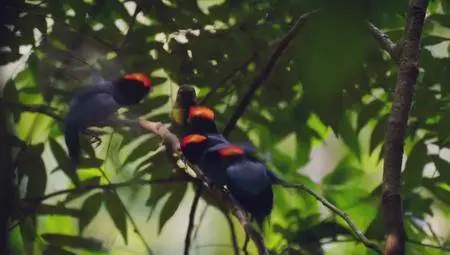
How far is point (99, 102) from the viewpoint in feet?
2.49

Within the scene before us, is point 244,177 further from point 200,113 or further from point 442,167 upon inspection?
point 442,167

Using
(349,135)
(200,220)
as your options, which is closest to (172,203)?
(200,220)

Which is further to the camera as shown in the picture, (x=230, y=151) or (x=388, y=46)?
(x=230, y=151)

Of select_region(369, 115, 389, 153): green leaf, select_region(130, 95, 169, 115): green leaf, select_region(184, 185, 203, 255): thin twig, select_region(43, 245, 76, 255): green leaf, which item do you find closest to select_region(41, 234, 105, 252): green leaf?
select_region(43, 245, 76, 255): green leaf

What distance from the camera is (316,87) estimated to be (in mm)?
223

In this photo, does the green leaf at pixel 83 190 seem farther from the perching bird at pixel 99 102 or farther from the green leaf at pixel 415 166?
the green leaf at pixel 415 166

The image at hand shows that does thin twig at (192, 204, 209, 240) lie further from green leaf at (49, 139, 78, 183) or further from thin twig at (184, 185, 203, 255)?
green leaf at (49, 139, 78, 183)

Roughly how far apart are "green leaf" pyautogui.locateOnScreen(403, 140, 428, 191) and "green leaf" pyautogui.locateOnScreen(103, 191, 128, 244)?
0.35 metres

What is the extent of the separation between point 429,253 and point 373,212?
0.08 m

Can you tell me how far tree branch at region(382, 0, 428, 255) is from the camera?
0.37 metres

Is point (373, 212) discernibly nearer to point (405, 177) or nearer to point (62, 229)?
point (405, 177)

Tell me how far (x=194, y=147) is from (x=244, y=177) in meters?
0.08

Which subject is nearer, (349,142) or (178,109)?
(178,109)

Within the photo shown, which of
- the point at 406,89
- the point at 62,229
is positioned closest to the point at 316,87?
the point at 406,89
